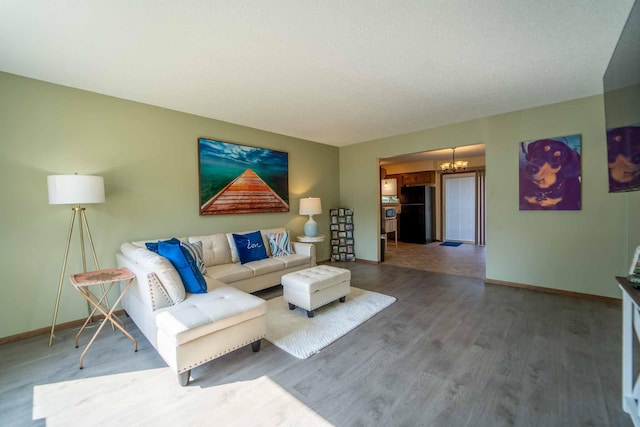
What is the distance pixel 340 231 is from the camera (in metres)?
5.79

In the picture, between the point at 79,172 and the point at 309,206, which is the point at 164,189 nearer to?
the point at 79,172

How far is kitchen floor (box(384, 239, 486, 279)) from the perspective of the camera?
4947 millimetres

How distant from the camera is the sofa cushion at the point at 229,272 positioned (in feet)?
10.5

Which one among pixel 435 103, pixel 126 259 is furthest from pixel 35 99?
pixel 435 103

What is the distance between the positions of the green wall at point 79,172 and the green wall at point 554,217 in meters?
4.13

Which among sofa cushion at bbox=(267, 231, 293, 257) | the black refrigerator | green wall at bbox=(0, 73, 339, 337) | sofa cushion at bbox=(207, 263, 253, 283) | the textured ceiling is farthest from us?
the black refrigerator

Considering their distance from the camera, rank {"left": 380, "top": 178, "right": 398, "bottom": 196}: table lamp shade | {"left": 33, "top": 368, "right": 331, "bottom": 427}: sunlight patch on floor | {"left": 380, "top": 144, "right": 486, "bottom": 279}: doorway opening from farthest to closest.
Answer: {"left": 380, "top": 178, "right": 398, "bottom": 196}: table lamp shade
{"left": 380, "top": 144, "right": 486, "bottom": 279}: doorway opening
{"left": 33, "top": 368, "right": 331, "bottom": 427}: sunlight patch on floor

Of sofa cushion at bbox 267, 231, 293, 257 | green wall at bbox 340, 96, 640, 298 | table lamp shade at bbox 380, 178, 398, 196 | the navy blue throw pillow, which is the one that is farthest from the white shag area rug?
table lamp shade at bbox 380, 178, 398, 196

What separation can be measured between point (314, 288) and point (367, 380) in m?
1.17

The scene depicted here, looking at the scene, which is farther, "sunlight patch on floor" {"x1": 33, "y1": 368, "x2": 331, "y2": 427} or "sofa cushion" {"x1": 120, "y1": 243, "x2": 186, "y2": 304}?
"sofa cushion" {"x1": 120, "y1": 243, "x2": 186, "y2": 304}

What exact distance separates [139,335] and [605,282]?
5.49 m

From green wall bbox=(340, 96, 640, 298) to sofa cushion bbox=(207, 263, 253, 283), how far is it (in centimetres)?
377

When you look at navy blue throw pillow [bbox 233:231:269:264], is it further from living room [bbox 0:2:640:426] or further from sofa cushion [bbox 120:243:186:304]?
sofa cushion [bbox 120:243:186:304]

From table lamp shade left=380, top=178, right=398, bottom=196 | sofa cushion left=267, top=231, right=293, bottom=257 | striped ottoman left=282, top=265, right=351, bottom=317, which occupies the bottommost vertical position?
striped ottoman left=282, top=265, right=351, bottom=317
